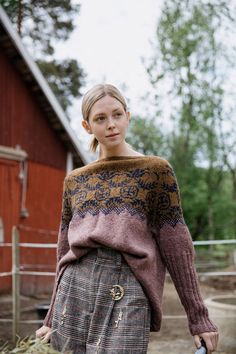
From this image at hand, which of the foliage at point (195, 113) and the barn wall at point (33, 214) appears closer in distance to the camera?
the barn wall at point (33, 214)

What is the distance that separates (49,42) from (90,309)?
15133 mm

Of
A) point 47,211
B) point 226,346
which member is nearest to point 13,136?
point 47,211

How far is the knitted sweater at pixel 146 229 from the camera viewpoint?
2.04 m

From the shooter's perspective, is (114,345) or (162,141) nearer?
(114,345)

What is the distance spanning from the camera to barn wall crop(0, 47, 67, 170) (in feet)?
33.8

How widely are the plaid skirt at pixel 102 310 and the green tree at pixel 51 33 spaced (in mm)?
9344

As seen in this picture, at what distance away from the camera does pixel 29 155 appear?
10.9 metres

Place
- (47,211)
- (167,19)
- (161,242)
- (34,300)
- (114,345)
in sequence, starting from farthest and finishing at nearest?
(167,19), (47,211), (34,300), (161,242), (114,345)

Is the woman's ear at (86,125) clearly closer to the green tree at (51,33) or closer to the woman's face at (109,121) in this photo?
the woman's face at (109,121)

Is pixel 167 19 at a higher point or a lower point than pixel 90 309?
higher

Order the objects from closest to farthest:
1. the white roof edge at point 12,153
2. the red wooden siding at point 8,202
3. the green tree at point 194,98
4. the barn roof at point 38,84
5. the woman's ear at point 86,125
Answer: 1. the woman's ear at point 86,125
2. the barn roof at point 38,84
3. the red wooden siding at point 8,202
4. the white roof edge at point 12,153
5. the green tree at point 194,98

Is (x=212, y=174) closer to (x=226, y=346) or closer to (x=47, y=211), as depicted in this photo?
(x=47, y=211)

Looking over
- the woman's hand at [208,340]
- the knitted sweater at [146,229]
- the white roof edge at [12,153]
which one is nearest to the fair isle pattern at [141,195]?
the knitted sweater at [146,229]

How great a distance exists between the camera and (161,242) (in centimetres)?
211
